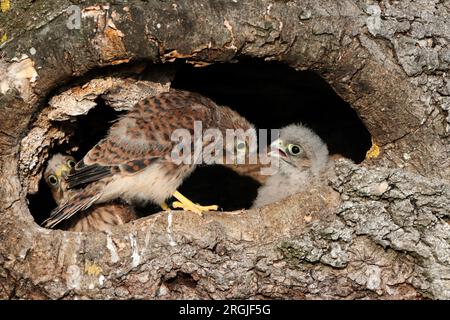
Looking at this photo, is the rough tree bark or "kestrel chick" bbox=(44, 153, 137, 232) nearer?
the rough tree bark

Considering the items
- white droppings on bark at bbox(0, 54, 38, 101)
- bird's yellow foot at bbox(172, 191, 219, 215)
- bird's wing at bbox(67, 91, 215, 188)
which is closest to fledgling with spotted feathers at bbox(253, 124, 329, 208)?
bird's yellow foot at bbox(172, 191, 219, 215)

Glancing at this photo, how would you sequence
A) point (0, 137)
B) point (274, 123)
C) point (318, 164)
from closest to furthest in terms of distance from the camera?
point (0, 137) < point (318, 164) < point (274, 123)

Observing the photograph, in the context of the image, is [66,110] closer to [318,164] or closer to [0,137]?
[0,137]

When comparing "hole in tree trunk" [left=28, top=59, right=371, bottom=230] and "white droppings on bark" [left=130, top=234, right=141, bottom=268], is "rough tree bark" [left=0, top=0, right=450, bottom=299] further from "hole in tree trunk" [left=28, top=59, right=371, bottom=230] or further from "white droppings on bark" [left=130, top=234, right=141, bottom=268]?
"hole in tree trunk" [left=28, top=59, right=371, bottom=230]

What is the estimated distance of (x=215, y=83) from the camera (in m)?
7.05

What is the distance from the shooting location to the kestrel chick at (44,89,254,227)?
5.64m

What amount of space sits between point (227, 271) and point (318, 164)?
4.83 ft

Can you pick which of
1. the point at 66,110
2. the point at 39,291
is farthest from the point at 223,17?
the point at 39,291

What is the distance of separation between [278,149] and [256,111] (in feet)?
3.50

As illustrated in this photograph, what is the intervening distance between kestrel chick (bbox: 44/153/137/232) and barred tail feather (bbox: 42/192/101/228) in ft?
0.96

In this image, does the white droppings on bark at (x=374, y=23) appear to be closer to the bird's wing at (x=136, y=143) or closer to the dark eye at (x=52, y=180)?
the bird's wing at (x=136, y=143)

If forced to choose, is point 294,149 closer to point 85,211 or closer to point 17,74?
point 85,211

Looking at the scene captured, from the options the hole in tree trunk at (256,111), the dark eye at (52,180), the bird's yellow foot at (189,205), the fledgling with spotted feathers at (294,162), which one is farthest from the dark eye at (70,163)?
the fledgling with spotted feathers at (294,162)

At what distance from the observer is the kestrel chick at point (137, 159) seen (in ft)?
18.5
